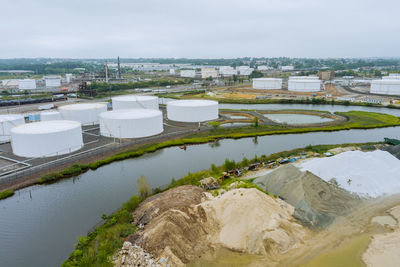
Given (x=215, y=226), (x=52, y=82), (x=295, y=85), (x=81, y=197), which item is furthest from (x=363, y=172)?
(x=52, y=82)

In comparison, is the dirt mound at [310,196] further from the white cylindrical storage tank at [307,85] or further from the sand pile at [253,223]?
the white cylindrical storage tank at [307,85]

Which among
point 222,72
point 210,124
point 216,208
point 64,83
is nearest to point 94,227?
point 216,208

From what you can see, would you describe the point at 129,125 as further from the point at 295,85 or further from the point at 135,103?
the point at 295,85

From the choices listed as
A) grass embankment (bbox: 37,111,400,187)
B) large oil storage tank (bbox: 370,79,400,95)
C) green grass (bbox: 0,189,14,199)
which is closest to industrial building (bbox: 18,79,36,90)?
Result: grass embankment (bbox: 37,111,400,187)

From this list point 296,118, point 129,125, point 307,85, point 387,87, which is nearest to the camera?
point 129,125

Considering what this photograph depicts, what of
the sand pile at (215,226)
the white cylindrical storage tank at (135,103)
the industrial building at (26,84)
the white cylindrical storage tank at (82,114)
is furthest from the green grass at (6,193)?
the industrial building at (26,84)

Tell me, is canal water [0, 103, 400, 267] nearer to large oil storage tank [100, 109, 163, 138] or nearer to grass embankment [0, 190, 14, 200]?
grass embankment [0, 190, 14, 200]

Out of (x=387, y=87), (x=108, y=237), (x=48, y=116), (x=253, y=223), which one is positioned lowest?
(x=108, y=237)
